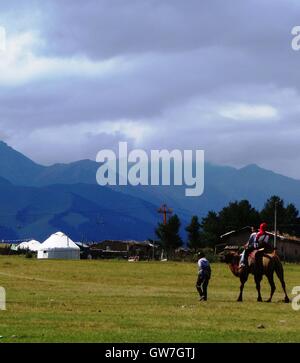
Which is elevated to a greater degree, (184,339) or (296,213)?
(296,213)

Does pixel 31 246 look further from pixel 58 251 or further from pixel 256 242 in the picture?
pixel 256 242

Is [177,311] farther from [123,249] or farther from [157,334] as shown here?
[123,249]

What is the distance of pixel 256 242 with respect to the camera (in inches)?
1215

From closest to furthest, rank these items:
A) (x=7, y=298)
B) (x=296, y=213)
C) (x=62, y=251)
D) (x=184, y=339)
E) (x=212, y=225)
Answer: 1. (x=184, y=339)
2. (x=7, y=298)
3. (x=62, y=251)
4. (x=212, y=225)
5. (x=296, y=213)

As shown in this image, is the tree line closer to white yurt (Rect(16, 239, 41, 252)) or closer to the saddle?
white yurt (Rect(16, 239, 41, 252))

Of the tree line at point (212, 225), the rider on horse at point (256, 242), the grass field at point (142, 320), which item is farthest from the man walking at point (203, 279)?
the tree line at point (212, 225)

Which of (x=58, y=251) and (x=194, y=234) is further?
(x=194, y=234)

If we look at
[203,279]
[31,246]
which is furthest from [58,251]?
[203,279]

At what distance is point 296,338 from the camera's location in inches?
711

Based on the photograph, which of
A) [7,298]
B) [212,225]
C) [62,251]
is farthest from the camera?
[212,225]

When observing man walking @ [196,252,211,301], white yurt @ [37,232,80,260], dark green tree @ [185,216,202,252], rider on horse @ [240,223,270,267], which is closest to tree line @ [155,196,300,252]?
dark green tree @ [185,216,202,252]

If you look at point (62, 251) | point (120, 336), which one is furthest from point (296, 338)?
point (62, 251)

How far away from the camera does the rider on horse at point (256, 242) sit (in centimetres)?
3052
